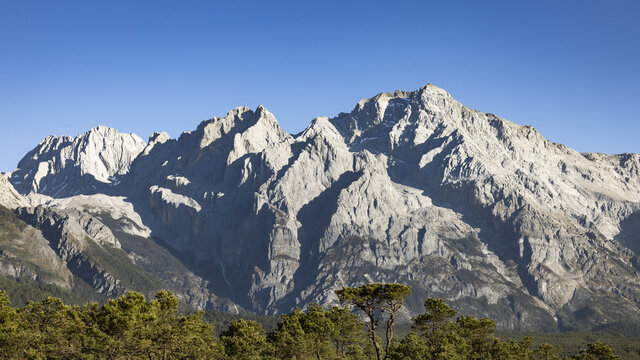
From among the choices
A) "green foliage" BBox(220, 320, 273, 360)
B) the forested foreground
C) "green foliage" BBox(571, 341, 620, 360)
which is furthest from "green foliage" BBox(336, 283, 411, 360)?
"green foliage" BBox(571, 341, 620, 360)

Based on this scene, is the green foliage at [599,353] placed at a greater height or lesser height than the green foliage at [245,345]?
greater

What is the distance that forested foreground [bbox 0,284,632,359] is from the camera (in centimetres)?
10250

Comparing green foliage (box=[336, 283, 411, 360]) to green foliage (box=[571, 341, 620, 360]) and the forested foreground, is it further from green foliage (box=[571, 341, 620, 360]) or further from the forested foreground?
green foliage (box=[571, 341, 620, 360])

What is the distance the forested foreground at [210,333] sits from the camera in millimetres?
102500

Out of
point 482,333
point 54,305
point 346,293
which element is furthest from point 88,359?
point 482,333

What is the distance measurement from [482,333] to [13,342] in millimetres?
91299

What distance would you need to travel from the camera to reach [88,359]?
102938 mm

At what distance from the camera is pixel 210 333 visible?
13300 centimetres

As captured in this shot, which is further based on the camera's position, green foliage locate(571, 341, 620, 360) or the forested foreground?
green foliage locate(571, 341, 620, 360)

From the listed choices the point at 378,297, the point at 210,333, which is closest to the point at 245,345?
the point at 210,333

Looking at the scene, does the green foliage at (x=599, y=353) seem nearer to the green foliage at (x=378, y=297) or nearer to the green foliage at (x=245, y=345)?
the green foliage at (x=378, y=297)

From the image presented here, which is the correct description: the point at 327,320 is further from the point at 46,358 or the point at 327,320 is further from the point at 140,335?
the point at 46,358

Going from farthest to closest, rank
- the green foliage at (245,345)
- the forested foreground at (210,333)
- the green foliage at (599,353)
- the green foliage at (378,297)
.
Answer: the green foliage at (599,353) → the green foliage at (245,345) → the green foliage at (378,297) → the forested foreground at (210,333)

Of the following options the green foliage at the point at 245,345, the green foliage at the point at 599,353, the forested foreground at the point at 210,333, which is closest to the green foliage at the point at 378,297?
the forested foreground at the point at 210,333
